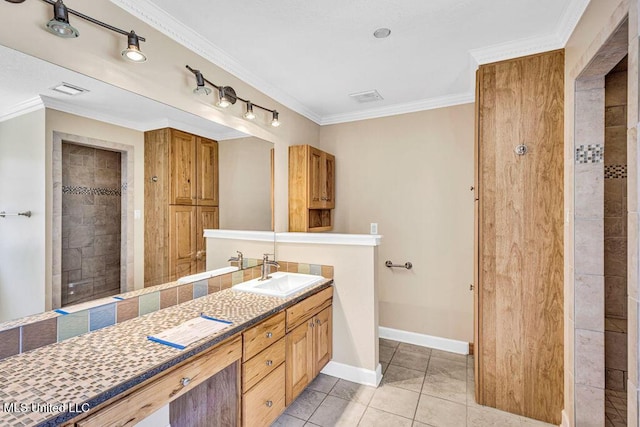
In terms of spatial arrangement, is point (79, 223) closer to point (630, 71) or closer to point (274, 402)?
point (274, 402)

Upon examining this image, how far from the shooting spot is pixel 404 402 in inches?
88.7

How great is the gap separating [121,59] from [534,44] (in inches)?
102

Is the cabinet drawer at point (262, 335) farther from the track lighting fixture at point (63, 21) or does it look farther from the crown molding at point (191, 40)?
the crown molding at point (191, 40)

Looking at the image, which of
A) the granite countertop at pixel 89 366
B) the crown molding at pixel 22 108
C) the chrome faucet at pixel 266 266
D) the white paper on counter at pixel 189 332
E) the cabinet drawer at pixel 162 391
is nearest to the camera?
the granite countertop at pixel 89 366

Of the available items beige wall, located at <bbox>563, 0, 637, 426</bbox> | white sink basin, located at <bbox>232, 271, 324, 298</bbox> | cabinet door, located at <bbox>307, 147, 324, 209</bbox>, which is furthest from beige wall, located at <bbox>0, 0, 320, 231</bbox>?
beige wall, located at <bbox>563, 0, 637, 426</bbox>

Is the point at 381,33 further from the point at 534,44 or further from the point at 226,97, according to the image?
the point at 226,97

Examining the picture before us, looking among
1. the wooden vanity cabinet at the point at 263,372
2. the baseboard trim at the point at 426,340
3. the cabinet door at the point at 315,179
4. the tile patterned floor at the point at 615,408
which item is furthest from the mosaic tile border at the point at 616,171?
the wooden vanity cabinet at the point at 263,372

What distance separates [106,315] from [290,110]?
7.88 ft

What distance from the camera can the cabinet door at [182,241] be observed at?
1.92 meters

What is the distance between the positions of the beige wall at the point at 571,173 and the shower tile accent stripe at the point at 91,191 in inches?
99.2

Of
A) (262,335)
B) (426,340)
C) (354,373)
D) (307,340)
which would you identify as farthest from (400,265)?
(262,335)

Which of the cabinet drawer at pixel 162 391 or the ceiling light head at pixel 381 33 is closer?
the cabinet drawer at pixel 162 391

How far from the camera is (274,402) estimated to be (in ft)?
6.02

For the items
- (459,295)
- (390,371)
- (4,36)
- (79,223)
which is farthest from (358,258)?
(4,36)
